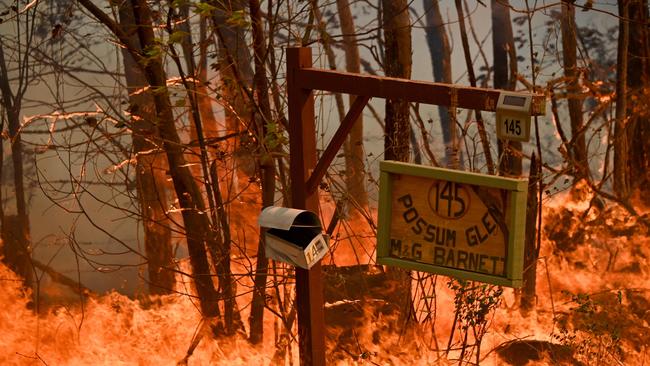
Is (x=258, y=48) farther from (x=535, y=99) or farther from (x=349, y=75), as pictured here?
(x=535, y=99)

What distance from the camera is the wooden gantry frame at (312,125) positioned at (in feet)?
14.6

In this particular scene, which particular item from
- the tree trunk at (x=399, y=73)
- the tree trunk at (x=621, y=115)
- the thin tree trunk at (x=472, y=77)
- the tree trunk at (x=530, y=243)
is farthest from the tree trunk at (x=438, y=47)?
the tree trunk at (x=621, y=115)

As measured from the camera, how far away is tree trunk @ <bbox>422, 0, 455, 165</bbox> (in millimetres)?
9117

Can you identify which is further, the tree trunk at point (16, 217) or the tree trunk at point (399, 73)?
the tree trunk at point (16, 217)

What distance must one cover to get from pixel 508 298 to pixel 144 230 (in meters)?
2.96

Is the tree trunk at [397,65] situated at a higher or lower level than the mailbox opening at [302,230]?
higher

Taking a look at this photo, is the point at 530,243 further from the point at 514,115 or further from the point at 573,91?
the point at 514,115

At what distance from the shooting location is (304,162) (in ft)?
15.9

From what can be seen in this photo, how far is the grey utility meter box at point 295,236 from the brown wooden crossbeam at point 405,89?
572 millimetres

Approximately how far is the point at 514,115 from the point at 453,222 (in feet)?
1.63

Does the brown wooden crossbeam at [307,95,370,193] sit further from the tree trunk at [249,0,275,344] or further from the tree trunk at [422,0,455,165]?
the tree trunk at [422,0,455,165]

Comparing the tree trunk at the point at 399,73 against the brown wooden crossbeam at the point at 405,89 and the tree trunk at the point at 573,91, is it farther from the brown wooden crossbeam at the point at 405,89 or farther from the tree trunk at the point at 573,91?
the brown wooden crossbeam at the point at 405,89

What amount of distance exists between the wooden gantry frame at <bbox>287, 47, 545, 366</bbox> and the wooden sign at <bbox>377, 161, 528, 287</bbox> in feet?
1.09

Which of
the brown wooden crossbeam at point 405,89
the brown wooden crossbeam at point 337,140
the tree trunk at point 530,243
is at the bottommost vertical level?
the tree trunk at point 530,243
